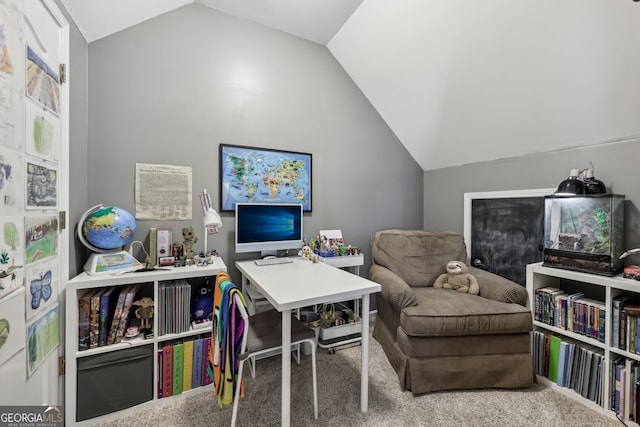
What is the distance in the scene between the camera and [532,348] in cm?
188

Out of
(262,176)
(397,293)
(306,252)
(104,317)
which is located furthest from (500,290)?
(104,317)

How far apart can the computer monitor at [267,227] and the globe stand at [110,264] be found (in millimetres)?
669

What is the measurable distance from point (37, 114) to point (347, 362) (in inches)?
92.6

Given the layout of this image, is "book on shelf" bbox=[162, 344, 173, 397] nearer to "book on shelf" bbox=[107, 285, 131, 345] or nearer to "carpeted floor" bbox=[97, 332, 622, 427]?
"carpeted floor" bbox=[97, 332, 622, 427]

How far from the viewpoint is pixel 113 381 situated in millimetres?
1516

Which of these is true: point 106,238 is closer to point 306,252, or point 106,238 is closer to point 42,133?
point 42,133

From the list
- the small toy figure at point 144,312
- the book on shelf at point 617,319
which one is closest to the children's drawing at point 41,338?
the small toy figure at point 144,312

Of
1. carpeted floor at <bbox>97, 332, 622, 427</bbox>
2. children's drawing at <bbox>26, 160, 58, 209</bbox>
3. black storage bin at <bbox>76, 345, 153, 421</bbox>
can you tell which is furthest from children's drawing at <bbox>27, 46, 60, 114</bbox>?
carpeted floor at <bbox>97, 332, 622, 427</bbox>

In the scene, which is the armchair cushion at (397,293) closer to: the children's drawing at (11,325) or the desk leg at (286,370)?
the desk leg at (286,370)

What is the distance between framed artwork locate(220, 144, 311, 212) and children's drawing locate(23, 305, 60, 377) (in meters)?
1.17

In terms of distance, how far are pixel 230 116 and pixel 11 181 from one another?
4.80 ft

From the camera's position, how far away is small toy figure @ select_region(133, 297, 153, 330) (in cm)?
160

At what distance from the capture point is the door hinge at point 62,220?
1.42m

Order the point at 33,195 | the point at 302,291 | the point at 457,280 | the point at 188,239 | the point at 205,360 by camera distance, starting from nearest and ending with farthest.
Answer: the point at 33,195
the point at 302,291
the point at 205,360
the point at 188,239
the point at 457,280
